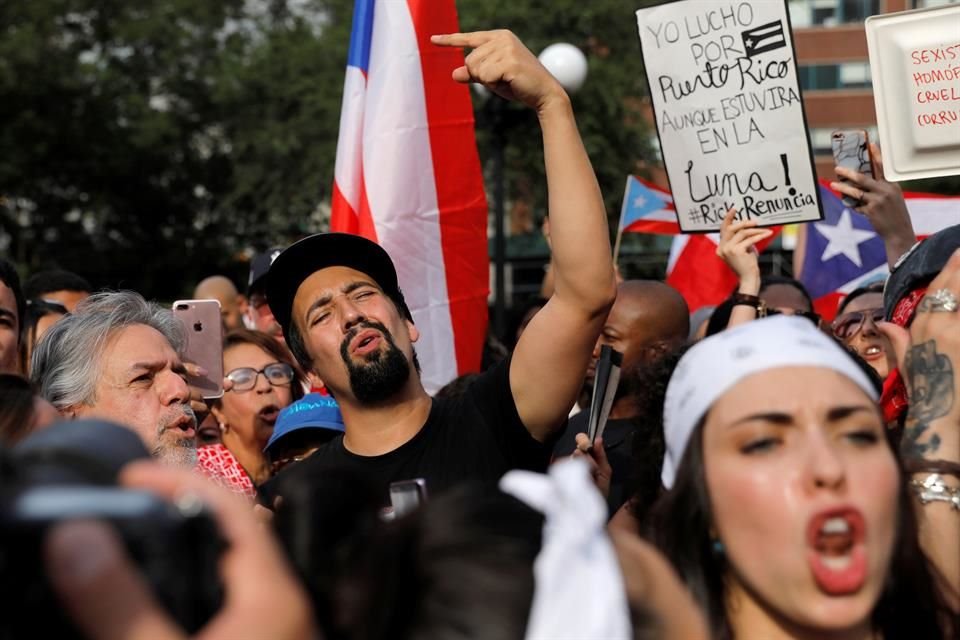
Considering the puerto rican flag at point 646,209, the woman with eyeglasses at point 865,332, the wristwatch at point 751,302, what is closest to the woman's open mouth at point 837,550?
the wristwatch at point 751,302

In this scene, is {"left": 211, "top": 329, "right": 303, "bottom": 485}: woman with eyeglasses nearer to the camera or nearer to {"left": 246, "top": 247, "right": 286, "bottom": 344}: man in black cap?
{"left": 246, "top": 247, "right": 286, "bottom": 344}: man in black cap

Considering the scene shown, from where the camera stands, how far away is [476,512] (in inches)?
73.3

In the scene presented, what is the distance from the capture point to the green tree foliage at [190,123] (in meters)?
30.4

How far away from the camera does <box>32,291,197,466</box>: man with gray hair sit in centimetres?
407

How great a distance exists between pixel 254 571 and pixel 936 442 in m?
1.73

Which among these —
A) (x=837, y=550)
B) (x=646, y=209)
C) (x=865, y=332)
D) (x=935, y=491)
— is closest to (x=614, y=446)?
(x=865, y=332)

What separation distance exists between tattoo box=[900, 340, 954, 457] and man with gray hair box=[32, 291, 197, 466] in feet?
6.82

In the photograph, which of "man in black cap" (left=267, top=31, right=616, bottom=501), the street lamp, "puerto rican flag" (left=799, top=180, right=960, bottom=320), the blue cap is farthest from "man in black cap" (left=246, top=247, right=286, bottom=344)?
the street lamp

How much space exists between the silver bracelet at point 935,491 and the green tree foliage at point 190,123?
2601 centimetres

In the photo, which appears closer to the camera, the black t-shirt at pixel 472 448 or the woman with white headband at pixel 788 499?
the woman with white headband at pixel 788 499

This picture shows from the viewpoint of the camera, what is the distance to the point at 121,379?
13.5 ft

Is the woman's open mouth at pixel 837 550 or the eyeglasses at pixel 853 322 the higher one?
the woman's open mouth at pixel 837 550

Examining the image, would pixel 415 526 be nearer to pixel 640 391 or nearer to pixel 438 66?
pixel 640 391

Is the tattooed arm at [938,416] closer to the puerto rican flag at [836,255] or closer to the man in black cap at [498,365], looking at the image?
the man in black cap at [498,365]
